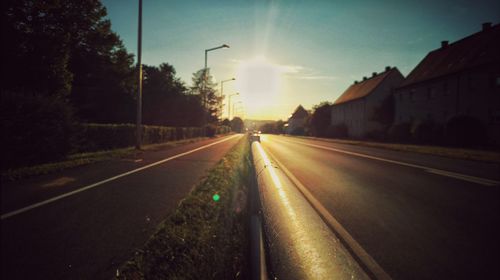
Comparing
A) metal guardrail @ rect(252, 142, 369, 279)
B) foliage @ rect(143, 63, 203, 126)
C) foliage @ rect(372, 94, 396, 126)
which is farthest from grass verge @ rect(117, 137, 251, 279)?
foliage @ rect(143, 63, 203, 126)

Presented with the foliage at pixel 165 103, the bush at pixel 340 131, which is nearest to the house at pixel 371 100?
the bush at pixel 340 131

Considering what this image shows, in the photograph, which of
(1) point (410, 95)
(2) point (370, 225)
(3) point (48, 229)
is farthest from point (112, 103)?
(1) point (410, 95)

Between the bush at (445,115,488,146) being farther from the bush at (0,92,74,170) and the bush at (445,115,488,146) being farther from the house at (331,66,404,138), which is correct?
the bush at (0,92,74,170)

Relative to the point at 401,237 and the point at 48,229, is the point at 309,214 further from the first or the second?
the point at 48,229

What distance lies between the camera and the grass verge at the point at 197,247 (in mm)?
1961

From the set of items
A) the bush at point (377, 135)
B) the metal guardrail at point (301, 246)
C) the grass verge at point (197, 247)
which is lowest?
the grass verge at point (197, 247)

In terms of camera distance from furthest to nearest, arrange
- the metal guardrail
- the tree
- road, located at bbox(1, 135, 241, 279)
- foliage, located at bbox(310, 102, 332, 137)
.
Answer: foliage, located at bbox(310, 102, 332, 137) < the tree < road, located at bbox(1, 135, 241, 279) < the metal guardrail

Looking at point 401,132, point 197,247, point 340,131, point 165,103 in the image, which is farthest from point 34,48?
point 340,131

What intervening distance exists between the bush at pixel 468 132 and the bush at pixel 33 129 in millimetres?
28979

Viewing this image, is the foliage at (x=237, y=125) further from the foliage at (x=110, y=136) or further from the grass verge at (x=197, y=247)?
the grass verge at (x=197, y=247)

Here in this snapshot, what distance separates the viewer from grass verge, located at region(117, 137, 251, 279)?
196 cm

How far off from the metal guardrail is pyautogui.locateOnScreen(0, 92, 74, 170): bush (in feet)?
33.6

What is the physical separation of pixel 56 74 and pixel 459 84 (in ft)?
126

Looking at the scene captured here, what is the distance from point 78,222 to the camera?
3.63 m
